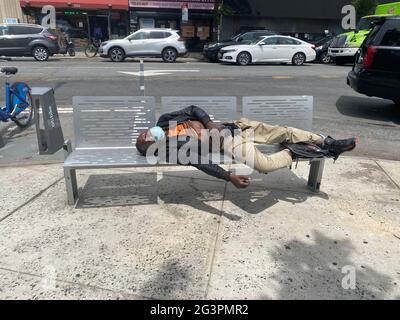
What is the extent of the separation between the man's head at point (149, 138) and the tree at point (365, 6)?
2430 centimetres

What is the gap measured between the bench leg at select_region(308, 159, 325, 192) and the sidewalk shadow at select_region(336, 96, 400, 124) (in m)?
4.38

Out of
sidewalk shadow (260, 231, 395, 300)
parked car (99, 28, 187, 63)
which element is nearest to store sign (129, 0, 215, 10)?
parked car (99, 28, 187, 63)

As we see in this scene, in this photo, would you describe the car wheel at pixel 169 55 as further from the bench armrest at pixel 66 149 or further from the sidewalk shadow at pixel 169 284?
the sidewalk shadow at pixel 169 284

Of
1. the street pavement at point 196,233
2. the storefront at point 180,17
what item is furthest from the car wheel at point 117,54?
the street pavement at point 196,233

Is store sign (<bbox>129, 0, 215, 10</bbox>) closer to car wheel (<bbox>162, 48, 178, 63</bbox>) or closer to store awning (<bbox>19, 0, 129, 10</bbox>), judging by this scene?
store awning (<bbox>19, 0, 129, 10</bbox>)

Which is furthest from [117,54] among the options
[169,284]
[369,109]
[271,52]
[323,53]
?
[169,284]

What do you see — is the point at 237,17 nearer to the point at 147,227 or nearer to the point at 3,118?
the point at 3,118

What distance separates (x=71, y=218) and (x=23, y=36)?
1639 cm

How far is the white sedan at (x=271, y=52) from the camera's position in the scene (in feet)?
54.6

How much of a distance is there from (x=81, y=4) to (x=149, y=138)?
22.6 meters

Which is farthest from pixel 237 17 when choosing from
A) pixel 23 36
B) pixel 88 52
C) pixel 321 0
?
pixel 23 36

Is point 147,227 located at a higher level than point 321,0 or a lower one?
lower

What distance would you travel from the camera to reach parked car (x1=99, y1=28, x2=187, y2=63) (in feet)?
57.7

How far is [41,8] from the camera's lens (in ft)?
75.4
